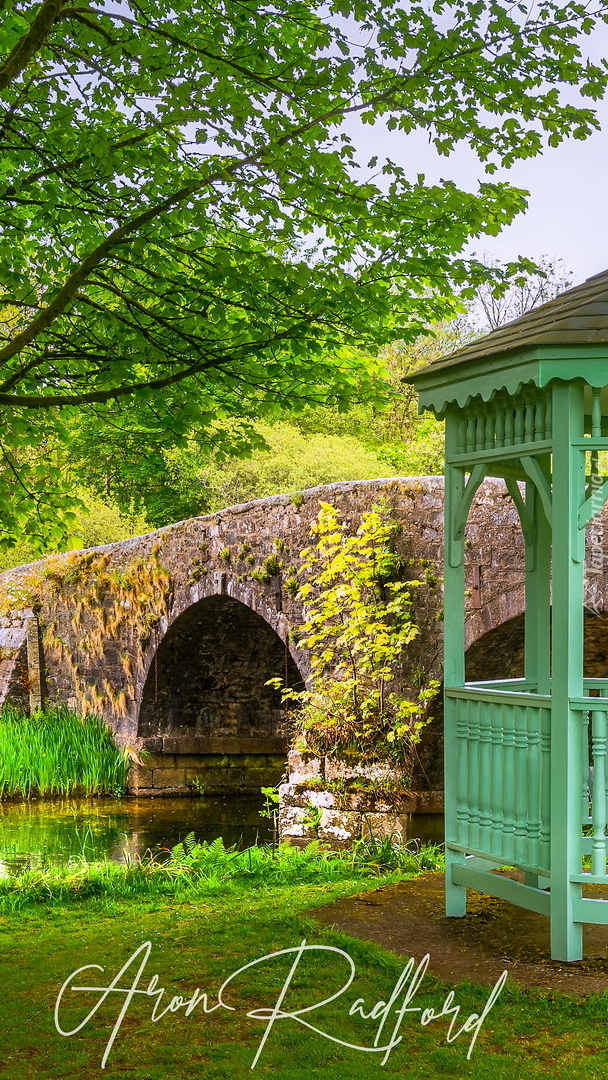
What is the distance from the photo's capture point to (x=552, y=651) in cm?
525

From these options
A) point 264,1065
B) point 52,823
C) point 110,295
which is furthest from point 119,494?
point 264,1065

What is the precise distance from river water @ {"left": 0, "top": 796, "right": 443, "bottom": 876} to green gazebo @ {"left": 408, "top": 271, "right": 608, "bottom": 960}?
462 cm

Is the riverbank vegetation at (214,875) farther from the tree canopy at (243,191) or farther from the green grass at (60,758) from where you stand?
the green grass at (60,758)

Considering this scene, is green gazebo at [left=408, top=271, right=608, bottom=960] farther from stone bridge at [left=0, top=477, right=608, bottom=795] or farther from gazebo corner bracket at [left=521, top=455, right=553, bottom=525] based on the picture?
stone bridge at [left=0, top=477, right=608, bottom=795]

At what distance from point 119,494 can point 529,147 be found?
675 inches

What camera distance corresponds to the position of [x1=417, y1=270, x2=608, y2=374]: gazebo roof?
5000mm

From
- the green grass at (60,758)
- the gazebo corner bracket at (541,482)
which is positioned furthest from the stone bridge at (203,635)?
the gazebo corner bracket at (541,482)

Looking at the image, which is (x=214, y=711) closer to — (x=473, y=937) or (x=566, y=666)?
(x=473, y=937)

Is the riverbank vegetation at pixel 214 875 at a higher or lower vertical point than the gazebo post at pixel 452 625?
lower

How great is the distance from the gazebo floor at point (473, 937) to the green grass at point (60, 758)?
30.5 feet

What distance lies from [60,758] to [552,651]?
446 inches

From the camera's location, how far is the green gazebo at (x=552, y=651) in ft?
16.5

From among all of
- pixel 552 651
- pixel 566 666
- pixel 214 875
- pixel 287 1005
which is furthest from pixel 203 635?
pixel 287 1005

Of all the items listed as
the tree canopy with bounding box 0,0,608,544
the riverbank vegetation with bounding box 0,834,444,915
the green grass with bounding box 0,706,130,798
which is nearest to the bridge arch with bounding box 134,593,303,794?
the green grass with bounding box 0,706,130,798
